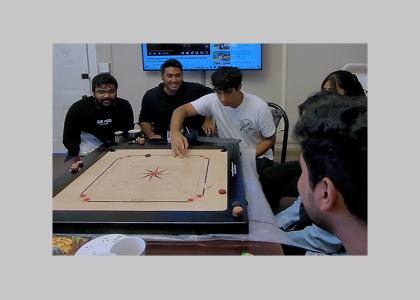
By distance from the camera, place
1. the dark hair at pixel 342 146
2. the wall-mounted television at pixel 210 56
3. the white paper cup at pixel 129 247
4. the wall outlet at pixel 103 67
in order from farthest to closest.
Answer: the wall outlet at pixel 103 67
the wall-mounted television at pixel 210 56
the white paper cup at pixel 129 247
the dark hair at pixel 342 146

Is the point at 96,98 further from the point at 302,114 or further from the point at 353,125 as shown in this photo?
the point at 353,125

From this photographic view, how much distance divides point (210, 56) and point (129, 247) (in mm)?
2291

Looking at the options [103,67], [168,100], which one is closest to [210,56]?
[168,100]

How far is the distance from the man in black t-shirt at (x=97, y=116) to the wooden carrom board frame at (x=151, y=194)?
45cm

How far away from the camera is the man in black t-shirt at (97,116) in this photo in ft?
6.20

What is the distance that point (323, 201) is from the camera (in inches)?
27.2

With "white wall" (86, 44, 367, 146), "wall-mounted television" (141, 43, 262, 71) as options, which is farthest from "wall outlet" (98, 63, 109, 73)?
"wall-mounted television" (141, 43, 262, 71)

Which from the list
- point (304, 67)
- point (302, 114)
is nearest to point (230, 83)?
point (302, 114)

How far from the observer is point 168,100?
226 cm

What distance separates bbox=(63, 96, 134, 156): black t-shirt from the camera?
187cm

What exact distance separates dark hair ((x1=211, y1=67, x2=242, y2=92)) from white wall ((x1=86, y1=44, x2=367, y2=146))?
3.83 ft

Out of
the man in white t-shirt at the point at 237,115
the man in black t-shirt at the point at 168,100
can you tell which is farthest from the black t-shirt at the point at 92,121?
the man in white t-shirt at the point at 237,115

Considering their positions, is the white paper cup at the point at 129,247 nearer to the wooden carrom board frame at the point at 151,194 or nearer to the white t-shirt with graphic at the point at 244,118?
the wooden carrom board frame at the point at 151,194

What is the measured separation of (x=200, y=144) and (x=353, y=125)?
1011mm
